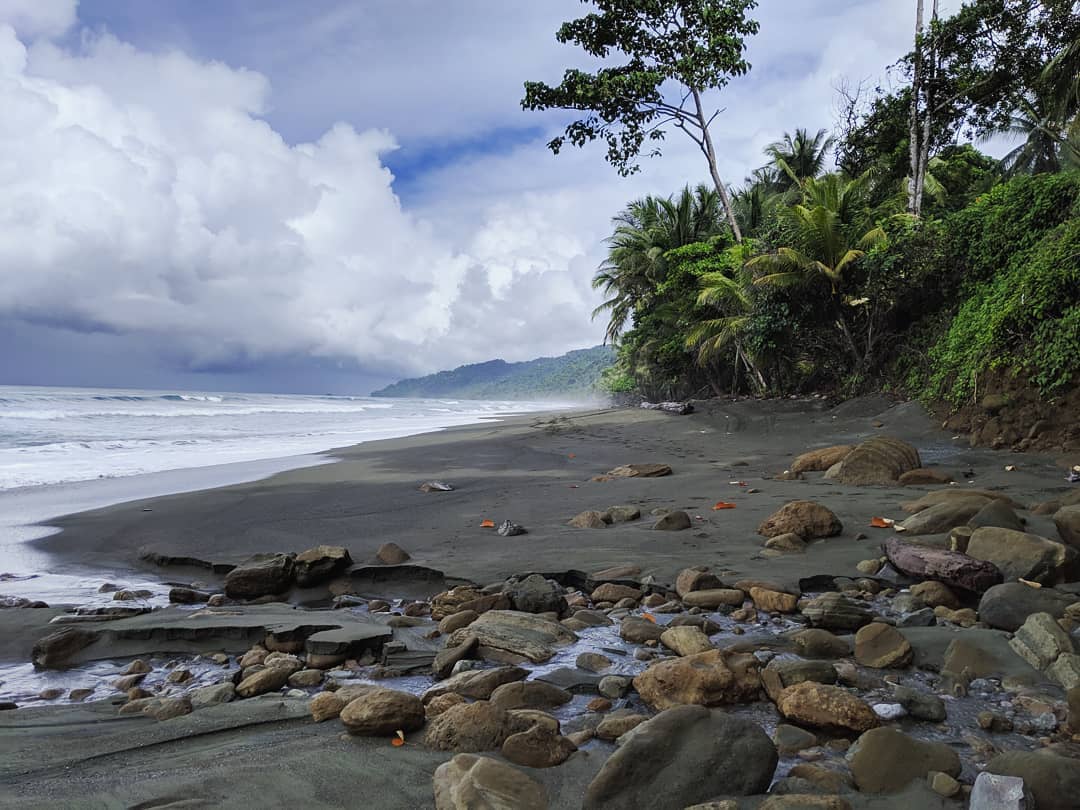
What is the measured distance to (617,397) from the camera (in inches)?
2254

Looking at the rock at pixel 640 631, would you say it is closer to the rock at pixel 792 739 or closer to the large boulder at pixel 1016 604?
the rock at pixel 792 739

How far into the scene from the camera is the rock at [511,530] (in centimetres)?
510

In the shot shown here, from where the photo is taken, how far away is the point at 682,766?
64.1 inches

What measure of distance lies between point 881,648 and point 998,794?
1.04 m

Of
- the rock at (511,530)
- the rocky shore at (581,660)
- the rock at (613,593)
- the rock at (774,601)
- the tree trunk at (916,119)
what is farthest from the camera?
the tree trunk at (916,119)

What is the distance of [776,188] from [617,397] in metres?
29.5

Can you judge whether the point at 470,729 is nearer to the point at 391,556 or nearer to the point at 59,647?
the point at 59,647

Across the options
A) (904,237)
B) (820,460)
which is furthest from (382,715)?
(904,237)

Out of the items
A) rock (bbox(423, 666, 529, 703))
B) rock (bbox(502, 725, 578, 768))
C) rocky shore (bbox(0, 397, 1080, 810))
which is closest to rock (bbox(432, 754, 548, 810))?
rocky shore (bbox(0, 397, 1080, 810))

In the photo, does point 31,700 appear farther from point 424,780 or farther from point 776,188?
point 776,188

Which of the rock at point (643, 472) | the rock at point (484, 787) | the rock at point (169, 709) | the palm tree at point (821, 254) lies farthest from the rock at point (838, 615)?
the palm tree at point (821, 254)

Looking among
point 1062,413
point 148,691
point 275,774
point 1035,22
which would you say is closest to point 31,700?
point 148,691

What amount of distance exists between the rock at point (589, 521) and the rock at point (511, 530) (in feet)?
1.39

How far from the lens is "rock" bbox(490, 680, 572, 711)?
217 centimetres
